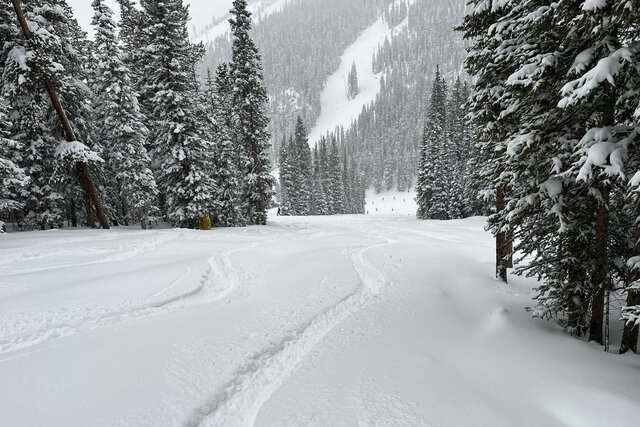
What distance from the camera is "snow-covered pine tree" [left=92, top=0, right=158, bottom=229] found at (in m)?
19.6

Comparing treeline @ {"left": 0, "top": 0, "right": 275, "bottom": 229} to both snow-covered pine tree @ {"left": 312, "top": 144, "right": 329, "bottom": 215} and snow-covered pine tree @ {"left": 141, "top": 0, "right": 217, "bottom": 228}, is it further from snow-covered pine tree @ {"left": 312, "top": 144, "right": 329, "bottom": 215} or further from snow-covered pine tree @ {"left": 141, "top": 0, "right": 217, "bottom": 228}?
snow-covered pine tree @ {"left": 312, "top": 144, "right": 329, "bottom": 215}

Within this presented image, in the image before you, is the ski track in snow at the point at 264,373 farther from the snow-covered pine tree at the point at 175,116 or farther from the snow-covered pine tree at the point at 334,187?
the snow-covered pine tree at the point at 334,187

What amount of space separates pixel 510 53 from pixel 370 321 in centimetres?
665

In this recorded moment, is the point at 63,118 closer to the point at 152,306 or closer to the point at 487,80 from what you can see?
the point at 152,306

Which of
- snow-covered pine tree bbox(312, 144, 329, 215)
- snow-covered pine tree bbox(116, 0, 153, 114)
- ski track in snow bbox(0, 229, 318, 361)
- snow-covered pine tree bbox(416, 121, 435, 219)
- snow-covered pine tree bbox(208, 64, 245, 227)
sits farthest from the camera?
snow-covered pine tree bbox(312, 144, 329, 215)

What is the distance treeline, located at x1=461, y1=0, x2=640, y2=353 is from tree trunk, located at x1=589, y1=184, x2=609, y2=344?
0.7 inches

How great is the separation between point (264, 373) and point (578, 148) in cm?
691

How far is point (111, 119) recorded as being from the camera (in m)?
20.3

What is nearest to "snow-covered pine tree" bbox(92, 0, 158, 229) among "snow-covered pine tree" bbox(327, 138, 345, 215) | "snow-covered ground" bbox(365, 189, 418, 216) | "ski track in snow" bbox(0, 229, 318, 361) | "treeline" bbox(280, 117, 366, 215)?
"ski track in snow" bbox(0, 229, 318, 361)

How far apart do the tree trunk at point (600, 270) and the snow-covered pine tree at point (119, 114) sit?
22.2 meters

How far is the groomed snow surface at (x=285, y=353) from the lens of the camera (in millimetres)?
4332

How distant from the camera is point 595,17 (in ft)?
14.7

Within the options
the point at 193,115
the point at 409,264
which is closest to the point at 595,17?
the point at 409,264

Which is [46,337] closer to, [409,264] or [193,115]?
[409,264]
